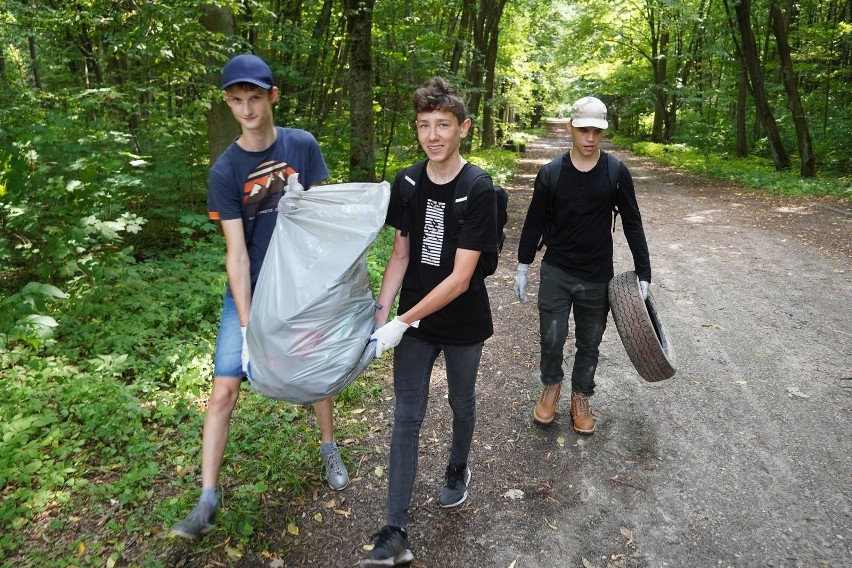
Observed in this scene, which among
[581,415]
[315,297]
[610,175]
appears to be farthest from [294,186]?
[581,415]

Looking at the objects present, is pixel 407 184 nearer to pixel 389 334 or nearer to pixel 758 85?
pixel 389 334

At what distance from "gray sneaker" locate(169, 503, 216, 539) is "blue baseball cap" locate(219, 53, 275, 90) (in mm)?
1967

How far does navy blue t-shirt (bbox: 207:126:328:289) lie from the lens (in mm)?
2525

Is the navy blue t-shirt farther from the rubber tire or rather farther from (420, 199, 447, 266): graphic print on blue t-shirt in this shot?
the rubber tire

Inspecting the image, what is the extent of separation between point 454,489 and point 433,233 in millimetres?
1468

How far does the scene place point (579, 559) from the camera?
102 inches

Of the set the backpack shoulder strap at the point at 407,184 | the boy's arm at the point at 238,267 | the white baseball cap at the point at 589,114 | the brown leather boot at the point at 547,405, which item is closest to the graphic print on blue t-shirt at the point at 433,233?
the backpack shoulder strap at the point at 407,184

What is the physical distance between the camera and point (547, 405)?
3.77 metres

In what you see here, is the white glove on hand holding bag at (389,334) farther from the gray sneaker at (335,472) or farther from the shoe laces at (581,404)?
the shoe laces at (581,404)

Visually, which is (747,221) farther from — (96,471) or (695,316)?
(96,471)

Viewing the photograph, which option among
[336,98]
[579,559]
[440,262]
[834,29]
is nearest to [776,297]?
[579,559]

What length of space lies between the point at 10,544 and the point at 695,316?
578cm

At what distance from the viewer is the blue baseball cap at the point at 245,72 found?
2.42 m

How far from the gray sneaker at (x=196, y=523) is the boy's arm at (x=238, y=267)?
0.90 metres
